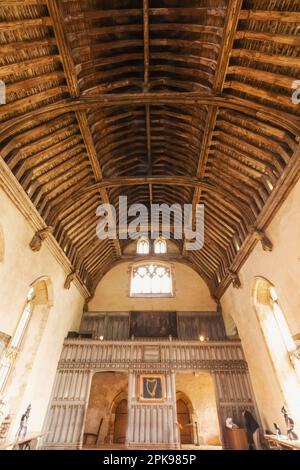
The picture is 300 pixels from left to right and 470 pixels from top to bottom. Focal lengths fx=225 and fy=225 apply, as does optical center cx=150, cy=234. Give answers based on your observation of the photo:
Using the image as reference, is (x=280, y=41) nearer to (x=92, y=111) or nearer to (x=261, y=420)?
(x=92, y=111)

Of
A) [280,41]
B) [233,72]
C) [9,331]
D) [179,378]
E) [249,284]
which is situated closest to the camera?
[280,41]

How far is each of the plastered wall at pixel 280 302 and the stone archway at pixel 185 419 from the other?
4098mm

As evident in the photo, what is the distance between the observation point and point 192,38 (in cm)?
507

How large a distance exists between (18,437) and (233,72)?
1065 cm

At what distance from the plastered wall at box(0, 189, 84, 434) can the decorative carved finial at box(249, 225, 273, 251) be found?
262 inches

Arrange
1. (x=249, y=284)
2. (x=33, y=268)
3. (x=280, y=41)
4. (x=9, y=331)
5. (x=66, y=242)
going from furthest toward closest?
1. (x=66, y=242)
2. (x=249, y=284)
3. (x=33, y=268)
4. (x=9, y=331)
5. (x=280, y=41)

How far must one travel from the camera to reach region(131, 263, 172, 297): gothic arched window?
11906 millimetres

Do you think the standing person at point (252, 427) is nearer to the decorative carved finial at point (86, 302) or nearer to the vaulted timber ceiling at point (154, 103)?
the vaulted timber ceiling at point (154, 103)

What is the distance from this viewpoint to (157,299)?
→ 1155 cm

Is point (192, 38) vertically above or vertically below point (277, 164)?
above

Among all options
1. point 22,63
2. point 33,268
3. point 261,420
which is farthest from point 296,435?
point 22,63

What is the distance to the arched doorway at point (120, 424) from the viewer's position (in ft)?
32.0

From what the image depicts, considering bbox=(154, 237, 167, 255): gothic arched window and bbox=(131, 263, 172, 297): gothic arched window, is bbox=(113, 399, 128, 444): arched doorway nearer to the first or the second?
bbox=(131, 263, 172, 297): gothic arched window

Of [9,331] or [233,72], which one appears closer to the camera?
[233,72]
